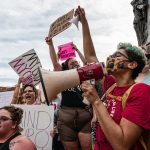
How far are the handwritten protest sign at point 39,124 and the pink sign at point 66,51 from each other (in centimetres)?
182

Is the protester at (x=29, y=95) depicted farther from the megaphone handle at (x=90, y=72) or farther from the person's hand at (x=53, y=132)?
the megaphone handle at (x=90, y=72)

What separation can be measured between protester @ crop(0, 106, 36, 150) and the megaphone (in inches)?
58.3

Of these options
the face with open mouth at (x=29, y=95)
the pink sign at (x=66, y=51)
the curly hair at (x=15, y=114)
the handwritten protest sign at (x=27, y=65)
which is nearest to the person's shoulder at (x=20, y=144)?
the curly hair at (x=15, y=114)

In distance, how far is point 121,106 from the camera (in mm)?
2906

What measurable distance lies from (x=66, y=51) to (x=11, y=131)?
10.2ft

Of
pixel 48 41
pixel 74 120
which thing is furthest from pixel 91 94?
pixel 48 41

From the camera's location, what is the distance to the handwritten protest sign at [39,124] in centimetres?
573

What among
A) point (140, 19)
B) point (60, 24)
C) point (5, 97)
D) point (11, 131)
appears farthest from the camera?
point (140, 19)

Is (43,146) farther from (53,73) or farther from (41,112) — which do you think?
(53,73)

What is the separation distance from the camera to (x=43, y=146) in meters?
5.66

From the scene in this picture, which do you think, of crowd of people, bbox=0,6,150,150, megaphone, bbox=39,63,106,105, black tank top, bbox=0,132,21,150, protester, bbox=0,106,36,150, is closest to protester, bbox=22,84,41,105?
protester, bbox=0,106,36,150

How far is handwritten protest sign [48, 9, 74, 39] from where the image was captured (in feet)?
16.0

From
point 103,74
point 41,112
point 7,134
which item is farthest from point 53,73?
point 41,112

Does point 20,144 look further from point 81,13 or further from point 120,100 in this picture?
point 120,100
